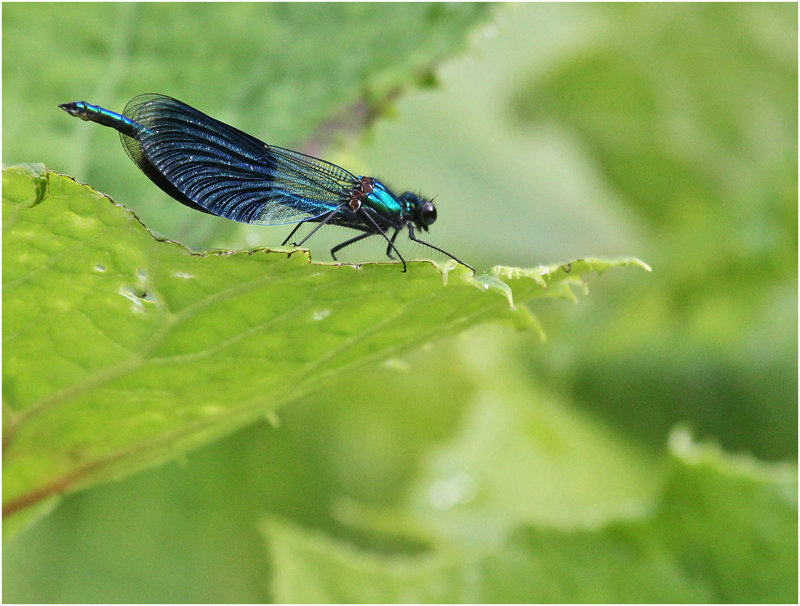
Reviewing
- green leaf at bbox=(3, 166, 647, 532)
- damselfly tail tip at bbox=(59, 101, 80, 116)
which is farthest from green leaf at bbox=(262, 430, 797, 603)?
damselfly tail tip at bbox=(59, 101, 80, 116)

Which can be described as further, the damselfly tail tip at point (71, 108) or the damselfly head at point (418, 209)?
the damselfly head at point (418, 209)

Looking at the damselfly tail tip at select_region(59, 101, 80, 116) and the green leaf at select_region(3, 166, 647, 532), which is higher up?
the damselfly tail tip at select_region(59, 101, 80, 116)

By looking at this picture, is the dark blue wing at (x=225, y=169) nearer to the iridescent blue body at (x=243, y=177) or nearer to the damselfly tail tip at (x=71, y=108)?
the iridescent blue body at (x=243, y=177)

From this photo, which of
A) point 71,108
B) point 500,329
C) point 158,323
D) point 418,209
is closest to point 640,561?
point 500,329

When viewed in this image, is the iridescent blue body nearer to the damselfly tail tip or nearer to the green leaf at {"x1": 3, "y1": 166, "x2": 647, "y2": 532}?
the damselfly tail tip

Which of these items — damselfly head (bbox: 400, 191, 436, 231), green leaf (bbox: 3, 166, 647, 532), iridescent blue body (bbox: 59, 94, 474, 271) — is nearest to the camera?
green leaf (bbox: 3, 166, 647, 532)

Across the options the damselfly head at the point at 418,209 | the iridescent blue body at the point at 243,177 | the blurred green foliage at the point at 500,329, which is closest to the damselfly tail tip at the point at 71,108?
the iridescent blue body at the point at 243,177

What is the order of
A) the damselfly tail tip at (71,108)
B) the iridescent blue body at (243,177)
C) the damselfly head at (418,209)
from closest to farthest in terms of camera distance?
the damselfly tail tip at (71,108) → the iridescent blue body at (243,177) → the damselfly head at (418,209)

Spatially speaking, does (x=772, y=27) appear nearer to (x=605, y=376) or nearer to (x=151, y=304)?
(x=605, y=376)
